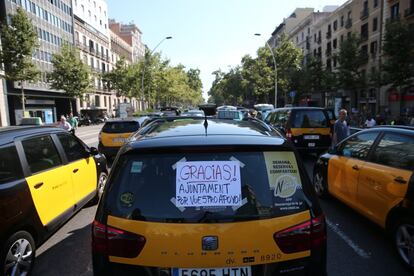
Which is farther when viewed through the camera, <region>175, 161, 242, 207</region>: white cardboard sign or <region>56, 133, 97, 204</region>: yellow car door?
<region>56, 133, 97, 204</region>: yellow car door

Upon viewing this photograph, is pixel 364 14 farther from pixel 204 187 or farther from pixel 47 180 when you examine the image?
pixel 204 187

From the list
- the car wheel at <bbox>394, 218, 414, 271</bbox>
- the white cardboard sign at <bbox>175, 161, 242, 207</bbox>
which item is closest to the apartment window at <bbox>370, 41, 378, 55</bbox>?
the car wheel at <bbox>394, 218, 414, 271</bbox>

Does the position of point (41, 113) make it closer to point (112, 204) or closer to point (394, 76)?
point (394, 76)

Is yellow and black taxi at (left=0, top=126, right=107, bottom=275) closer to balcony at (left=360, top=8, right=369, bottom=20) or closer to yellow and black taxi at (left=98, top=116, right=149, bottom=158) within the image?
yellow and black taxi at (left=98, top=116, right=149, bottom=158)

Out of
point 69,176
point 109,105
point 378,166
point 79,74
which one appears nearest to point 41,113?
point 79,74

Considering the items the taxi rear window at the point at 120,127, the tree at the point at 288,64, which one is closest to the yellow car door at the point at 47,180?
the taxi rear window at the point at 120,127

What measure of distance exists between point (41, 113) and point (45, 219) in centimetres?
4263

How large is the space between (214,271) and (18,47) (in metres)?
32.5

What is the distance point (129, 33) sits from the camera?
90.3 meters

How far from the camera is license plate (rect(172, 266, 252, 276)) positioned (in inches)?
82.0

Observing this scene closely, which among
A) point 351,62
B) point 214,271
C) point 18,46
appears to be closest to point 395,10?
point 351,62

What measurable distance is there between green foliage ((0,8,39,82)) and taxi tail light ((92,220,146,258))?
31.9m

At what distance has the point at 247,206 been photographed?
2.19 metres

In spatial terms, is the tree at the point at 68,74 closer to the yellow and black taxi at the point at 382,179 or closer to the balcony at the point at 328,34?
the balcony at the point at 328,34
